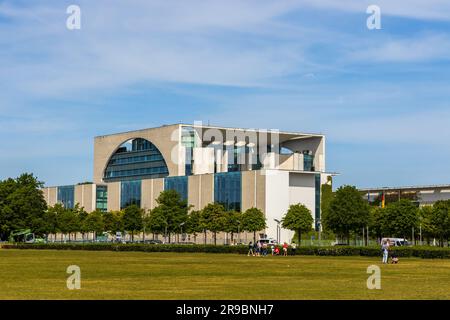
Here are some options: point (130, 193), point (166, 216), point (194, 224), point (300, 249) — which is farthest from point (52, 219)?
point (300, 249)

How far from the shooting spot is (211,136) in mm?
179875

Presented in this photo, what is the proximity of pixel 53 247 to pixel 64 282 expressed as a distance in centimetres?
8165

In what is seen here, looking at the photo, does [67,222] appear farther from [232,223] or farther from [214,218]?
[232,223]

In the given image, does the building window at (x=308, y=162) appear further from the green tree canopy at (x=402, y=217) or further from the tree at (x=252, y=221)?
the green tree canopy at (x=402, y=217)

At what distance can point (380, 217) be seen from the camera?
129 meters

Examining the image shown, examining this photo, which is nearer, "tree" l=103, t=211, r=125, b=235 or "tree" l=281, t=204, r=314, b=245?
"tree" l=281, t=204, r=314, b=245

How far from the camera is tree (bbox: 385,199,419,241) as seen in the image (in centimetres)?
12481

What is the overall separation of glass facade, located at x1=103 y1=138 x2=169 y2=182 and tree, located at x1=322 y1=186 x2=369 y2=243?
234 feet

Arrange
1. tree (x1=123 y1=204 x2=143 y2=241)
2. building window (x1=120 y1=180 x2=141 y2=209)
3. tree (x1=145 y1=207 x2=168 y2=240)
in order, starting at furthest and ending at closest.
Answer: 1. building window (x1=120 y1=180 x2=141 y2=209)
2. tree (x1=123 y1=204 x2=143 y2=241)
3. tree (x1=145 y1=207 x2=168 y2=240)

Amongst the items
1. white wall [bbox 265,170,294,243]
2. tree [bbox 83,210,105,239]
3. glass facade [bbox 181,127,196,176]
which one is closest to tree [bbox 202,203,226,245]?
white wall [bbox 265,170,294,243]

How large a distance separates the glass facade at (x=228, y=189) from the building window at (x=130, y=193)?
24.6 m

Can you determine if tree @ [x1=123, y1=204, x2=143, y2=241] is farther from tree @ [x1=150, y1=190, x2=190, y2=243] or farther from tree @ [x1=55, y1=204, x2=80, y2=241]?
tree @ [x1=150, y1=190, x2=190, y2=243]
